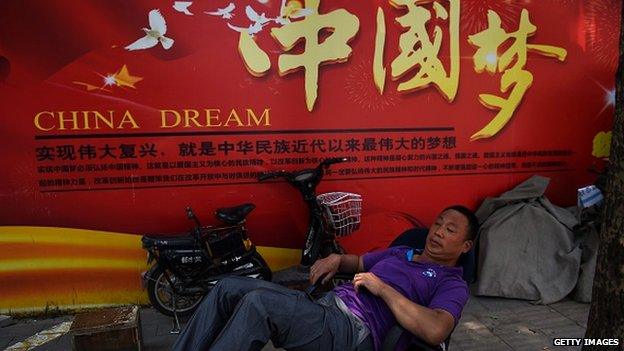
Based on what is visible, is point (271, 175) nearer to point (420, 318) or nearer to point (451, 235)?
point (451, 235)

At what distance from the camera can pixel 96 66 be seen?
3520 millimetres

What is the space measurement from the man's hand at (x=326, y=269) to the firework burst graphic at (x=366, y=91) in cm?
188

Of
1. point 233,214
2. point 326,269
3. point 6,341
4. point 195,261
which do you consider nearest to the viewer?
point 326,269

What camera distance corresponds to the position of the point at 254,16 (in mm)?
3713

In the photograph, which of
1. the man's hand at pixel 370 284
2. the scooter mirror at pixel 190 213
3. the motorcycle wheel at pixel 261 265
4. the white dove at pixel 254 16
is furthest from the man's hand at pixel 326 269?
the white dove at pixel 254 16

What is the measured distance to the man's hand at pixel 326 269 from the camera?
7.79ft

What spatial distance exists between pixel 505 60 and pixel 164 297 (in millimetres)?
3575

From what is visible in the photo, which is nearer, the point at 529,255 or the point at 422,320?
the point at 422,320

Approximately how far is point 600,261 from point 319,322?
1166mm

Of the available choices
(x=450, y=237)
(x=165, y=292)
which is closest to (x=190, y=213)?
(x=165, y=292)

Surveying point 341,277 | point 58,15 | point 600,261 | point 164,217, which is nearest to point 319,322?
point 341,277

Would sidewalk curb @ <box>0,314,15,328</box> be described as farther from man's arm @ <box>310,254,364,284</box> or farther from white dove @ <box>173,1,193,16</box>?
white dove @ <box>173,1,193,16</box>

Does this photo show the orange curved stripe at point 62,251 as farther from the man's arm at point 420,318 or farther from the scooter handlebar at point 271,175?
the man's arm at point 420,318

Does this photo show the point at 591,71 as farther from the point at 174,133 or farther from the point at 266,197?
the point at 174,133
